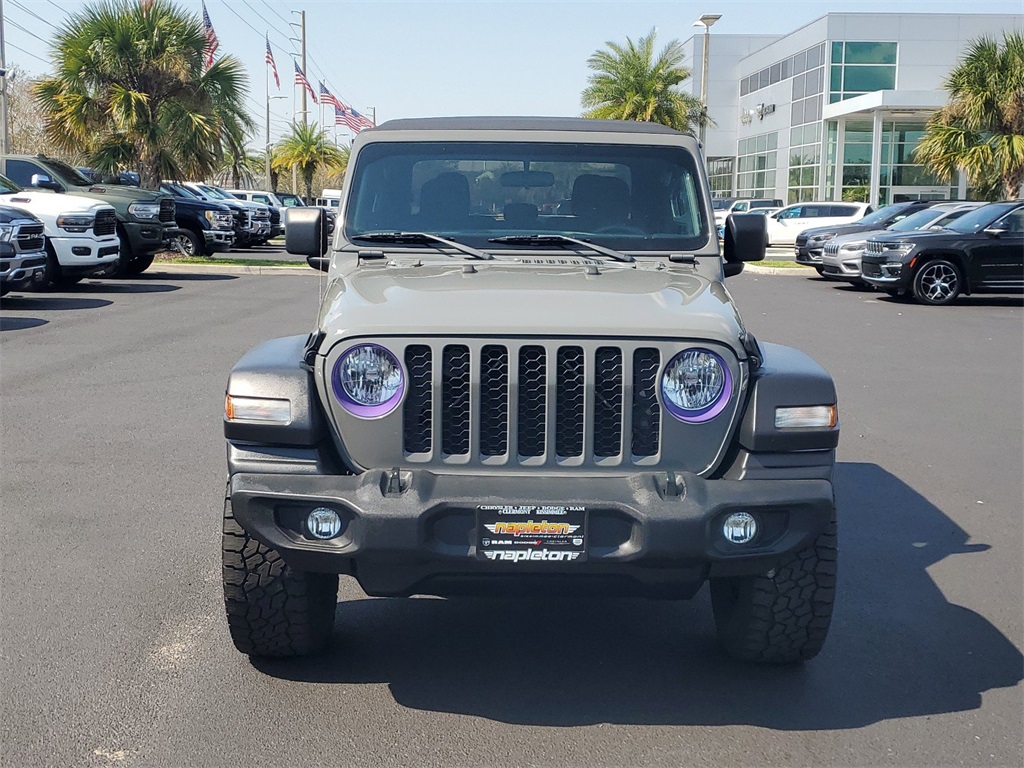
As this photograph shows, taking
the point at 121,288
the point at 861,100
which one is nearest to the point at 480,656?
the point at 121,288

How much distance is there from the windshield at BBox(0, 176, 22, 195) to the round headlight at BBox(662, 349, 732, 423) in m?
15.8

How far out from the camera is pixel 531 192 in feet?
16.8

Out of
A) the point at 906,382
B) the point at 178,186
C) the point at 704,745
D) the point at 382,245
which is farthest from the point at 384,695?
the point at 178,186

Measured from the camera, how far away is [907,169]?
46.3 m

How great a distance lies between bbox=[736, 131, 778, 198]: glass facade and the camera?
5667 centimetres

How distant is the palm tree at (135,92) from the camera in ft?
79.3

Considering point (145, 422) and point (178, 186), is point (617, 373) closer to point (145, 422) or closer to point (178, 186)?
point (145, 422)

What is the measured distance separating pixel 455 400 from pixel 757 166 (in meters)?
57.9

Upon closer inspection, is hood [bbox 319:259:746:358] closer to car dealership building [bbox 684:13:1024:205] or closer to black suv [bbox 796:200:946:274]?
black suv [bbox 796:200:946:274]

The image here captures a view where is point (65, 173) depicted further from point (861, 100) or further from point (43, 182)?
point (861, 100)

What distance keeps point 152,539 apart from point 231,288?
14520mm

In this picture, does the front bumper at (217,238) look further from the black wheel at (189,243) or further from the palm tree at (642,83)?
the palm tree at (642,83)

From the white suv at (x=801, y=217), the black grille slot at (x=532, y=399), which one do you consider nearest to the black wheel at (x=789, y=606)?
the black grille slot at (x=532, y=399)

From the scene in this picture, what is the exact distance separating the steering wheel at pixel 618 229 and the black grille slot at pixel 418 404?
162cm
